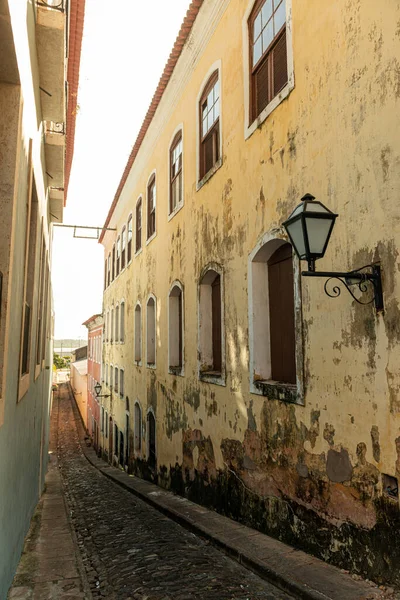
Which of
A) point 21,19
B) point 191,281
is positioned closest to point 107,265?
point 191,281

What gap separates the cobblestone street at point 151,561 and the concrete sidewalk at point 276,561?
0.34ft

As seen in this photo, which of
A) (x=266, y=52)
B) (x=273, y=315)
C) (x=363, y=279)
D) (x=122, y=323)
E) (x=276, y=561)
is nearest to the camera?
(x=363, y=279)

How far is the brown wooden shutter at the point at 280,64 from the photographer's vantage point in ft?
18.3

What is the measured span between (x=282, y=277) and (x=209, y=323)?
2.67 metres

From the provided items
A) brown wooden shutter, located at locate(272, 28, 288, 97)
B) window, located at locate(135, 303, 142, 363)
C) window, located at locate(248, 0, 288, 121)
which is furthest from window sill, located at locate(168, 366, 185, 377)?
brown wooden shutter, located at locate(272, 28, 288, 97)

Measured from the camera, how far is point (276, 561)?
4379mm

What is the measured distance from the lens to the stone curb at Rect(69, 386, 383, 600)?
144 inches

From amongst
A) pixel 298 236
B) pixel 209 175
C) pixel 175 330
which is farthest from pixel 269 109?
pixel 175 330

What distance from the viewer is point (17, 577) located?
4270mm

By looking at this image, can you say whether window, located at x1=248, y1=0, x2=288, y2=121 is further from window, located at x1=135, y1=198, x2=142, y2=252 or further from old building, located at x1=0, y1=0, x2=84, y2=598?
window, located at x1=135, y1=198, x2=142, y2=252

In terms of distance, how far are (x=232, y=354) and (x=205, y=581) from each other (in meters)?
3.05

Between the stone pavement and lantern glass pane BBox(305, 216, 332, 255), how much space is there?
363 cm

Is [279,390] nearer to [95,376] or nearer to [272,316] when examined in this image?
[272,316]

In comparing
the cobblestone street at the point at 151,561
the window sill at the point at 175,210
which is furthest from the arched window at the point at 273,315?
the window sill at the point at 175,210
